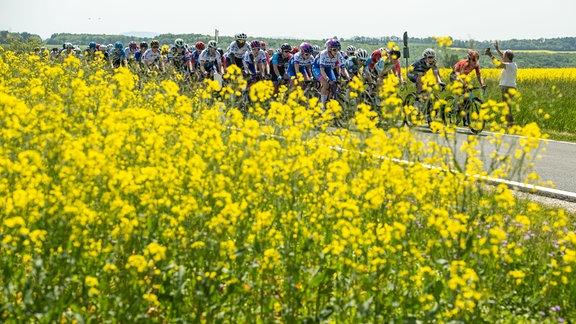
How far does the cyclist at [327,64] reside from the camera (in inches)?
657

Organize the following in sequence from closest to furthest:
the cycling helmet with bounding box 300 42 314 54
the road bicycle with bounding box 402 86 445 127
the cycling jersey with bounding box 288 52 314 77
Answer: the road bicycle with bounding box 402 86 445 127 < the cycling helmet with bounding box 300 42 314 54 < the cycling jersey with bounding box 288 52 314 77

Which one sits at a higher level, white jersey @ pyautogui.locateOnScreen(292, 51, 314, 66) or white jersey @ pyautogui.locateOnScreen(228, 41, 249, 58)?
white jersey @ pyautogui.locateOnScreen(228, 41, 249, 58)

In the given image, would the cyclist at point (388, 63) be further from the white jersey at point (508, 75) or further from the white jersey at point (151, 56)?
the white jersey at point (151, 56)

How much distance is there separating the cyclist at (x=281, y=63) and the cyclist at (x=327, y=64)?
10.2 feet

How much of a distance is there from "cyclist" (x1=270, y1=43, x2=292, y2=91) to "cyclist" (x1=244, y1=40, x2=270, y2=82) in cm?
44

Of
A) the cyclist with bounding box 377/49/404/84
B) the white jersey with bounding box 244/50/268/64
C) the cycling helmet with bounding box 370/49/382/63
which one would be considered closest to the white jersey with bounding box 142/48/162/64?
the white jersey with bounding box 244/50/268/64

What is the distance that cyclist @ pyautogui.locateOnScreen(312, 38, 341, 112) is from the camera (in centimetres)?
1669

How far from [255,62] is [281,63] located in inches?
34.8

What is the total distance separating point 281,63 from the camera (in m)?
20.3

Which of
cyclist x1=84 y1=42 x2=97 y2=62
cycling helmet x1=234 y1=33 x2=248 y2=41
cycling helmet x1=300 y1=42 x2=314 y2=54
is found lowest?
cyclist x1=84 y1=42 x2=97 y2=62

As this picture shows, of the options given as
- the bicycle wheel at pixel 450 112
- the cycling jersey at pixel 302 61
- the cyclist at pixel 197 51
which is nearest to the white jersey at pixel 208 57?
the cyclist at pixel 197 51

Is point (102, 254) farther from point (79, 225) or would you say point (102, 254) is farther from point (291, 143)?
point (291, 143)

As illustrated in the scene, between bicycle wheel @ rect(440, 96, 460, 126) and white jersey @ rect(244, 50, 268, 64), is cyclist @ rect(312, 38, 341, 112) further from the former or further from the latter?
white jersey @ rect(244, 50, 268, 64)

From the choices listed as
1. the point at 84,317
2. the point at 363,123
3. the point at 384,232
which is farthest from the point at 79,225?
the point at 363,123
